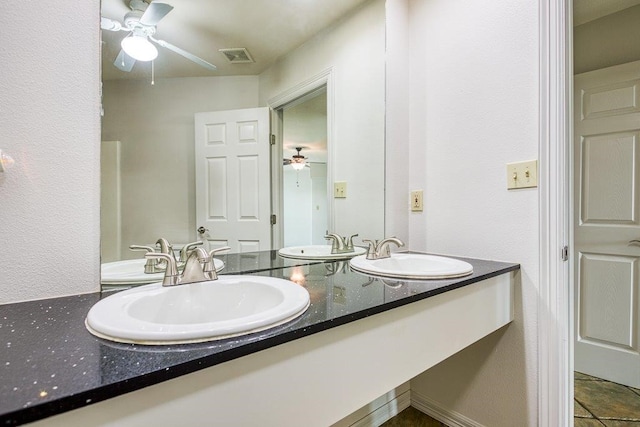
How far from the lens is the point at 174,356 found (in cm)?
54

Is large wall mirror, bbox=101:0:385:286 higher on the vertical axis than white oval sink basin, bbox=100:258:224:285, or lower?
higher

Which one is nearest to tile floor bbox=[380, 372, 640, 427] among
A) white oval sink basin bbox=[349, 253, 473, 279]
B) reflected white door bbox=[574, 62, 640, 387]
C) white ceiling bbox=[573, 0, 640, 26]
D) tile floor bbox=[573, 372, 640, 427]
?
tile floor bbox=[573, 372, 640, 427]

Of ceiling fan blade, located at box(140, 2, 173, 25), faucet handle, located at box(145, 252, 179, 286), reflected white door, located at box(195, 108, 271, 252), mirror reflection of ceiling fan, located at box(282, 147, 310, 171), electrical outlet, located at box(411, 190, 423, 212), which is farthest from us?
electrical outlet, located at box(411, 190, 423, 212)

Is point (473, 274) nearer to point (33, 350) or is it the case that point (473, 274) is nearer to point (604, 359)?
point (33, 350)

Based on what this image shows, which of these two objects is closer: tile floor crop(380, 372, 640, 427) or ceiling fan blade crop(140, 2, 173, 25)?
ceiling fan blade crop(140, 2, 173, 25)

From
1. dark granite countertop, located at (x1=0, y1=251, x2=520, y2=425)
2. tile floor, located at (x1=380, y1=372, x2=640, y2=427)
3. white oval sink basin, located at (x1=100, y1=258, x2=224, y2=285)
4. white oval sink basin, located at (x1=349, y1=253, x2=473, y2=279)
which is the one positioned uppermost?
white oval sink basin, located at (x1=100, y1=258, x2=224, y2=285)

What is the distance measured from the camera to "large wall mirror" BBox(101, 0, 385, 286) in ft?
3.34

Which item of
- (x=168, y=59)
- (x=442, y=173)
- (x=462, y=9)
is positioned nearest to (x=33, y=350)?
(x=168, y=59)

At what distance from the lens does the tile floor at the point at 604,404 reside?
5.25 feet

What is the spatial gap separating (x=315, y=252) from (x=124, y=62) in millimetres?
1026

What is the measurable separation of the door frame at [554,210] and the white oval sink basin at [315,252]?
79 cm

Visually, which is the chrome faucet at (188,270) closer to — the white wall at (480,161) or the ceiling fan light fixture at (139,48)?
the ceiling fan light fixture at (139,48)

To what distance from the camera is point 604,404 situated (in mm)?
1727

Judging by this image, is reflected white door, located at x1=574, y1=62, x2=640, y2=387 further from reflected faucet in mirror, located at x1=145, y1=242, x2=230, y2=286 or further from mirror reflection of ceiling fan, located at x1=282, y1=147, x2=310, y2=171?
reflected faucet in mirror, located at x1=145, y1=242, x2=230, y2=286
